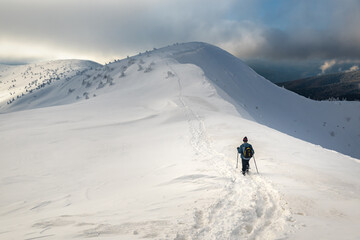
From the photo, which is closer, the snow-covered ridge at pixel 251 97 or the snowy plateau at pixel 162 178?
the snowy plateau at pixel 162 178

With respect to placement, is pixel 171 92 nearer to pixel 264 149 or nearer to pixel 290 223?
pixel 264 149

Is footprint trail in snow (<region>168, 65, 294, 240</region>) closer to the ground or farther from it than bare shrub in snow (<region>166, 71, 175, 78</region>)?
closer to the ground

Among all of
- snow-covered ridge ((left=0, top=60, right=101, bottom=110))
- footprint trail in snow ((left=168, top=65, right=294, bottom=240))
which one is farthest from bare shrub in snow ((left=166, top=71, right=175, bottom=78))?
snow-covered ridge ((left=0, top=60, right=101, bottom=110))

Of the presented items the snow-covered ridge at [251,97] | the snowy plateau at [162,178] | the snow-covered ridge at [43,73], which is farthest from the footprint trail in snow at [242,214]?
the snow-covered ridge at [43,73]

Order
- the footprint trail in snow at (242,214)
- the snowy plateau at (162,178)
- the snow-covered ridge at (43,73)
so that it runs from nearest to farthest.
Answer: the footprint trail in snow at (242,214)
the snowy plateau at (162,178)
the snow-covered ridge at (43,73)

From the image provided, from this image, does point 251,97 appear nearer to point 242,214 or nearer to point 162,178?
point 162,178

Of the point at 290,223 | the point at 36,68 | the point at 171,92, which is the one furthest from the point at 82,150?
the point at 36,68

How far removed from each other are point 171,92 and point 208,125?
16455mm

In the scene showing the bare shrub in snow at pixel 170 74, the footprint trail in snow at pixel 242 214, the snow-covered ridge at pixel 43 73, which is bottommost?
the footprint trail in snow at pixel 242 214

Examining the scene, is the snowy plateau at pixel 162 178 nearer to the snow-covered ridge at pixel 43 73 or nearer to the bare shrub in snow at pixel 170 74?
the bare shrub in snow at pixel 170 74

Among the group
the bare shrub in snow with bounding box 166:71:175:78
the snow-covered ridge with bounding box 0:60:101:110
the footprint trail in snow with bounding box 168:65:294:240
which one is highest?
the snow-covered ridge with bounding box 0:60:101:110

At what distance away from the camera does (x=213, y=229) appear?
586cm

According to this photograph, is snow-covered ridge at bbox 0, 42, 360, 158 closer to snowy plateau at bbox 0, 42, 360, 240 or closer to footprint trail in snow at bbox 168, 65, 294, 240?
snowy plateau at bbox 0, 42, 360, 240

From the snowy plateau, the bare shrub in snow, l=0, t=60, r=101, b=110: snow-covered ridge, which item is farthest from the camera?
l=0, t=60, r=101, b=110: snow-covered ridge
